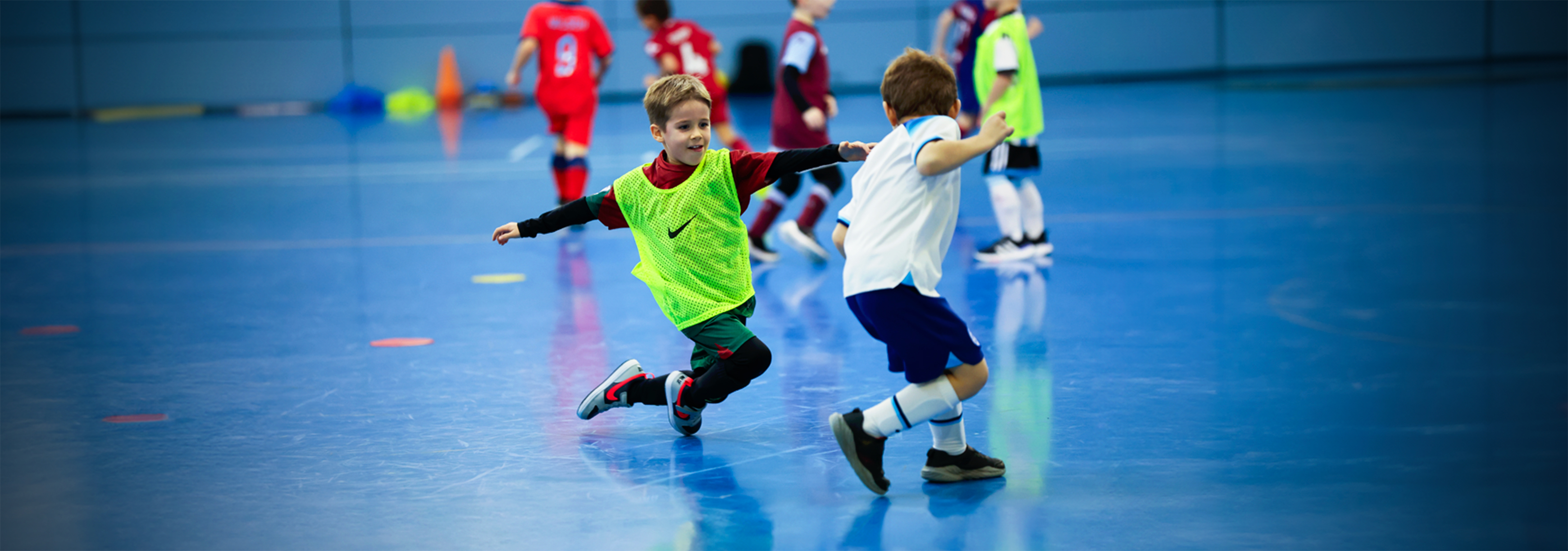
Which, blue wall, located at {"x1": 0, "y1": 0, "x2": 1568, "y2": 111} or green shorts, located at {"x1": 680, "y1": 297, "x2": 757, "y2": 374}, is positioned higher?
blue wall, located at {"x1": 0, "y1": 0, "x2": 1568, "y2": 111}

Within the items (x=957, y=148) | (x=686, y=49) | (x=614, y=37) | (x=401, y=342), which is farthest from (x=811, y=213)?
(x=614, y=37)

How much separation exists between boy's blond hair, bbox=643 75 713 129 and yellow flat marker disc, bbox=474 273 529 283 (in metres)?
3.27

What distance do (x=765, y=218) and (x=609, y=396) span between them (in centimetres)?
343

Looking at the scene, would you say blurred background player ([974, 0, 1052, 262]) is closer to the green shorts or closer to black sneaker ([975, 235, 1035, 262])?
black sneaker ([975, 235, 1035, 262])

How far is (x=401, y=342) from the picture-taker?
541 centimetres

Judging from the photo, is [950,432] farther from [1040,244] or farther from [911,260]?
[1040,244]

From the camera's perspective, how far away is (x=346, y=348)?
17.5 ft

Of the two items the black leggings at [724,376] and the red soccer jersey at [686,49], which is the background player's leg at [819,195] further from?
the black leggings at [724,376]

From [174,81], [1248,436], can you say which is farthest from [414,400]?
[174,81]

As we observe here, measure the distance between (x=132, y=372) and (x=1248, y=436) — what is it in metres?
3.86

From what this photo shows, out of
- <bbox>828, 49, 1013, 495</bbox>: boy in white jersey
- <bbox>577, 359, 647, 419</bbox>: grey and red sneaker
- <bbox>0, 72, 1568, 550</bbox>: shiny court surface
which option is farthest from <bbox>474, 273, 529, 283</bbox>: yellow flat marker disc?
<bbox>828, 49, 1013, 495</bbox>: boy in white jersey

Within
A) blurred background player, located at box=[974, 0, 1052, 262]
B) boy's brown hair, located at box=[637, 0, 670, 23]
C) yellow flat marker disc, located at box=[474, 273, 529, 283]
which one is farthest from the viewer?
boy's brown hair, located at box=[637, 0, 670, 23]

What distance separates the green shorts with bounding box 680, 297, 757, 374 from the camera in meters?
3.78

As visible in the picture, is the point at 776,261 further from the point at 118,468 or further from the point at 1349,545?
the point at 1349,545
